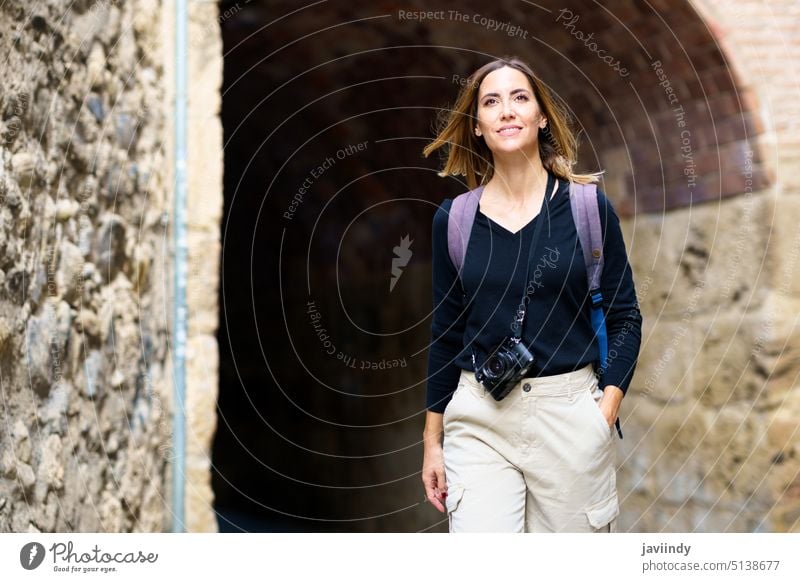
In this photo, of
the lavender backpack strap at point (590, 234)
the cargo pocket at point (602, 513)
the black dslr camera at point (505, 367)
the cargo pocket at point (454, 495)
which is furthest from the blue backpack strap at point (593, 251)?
the cargo pocket at point (454, 495)

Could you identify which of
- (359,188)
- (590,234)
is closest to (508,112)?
(590,234)

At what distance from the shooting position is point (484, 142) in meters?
2.19

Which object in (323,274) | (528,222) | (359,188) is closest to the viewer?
(528,222)

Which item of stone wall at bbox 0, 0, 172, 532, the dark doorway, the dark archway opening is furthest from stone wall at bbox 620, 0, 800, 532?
stone wall at bbox 0, 0, 172, 532

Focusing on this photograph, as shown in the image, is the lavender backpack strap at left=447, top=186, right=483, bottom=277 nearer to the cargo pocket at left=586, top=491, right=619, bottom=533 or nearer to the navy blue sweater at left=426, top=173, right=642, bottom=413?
the navy blue sweater at left=426, top=173, right=642, bottom=413

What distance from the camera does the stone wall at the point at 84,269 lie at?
2.21m

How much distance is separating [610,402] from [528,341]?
0.20 m

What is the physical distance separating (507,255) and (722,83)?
4.50 ft

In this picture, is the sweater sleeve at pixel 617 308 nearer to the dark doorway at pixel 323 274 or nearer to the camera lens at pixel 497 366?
the camera lens at pixel 497 366

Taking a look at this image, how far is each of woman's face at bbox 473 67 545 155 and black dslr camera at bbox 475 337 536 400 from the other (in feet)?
1.33

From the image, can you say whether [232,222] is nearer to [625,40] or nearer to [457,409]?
[625,40]

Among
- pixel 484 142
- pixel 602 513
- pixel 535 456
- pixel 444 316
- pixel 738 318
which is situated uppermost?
pixel 484 142

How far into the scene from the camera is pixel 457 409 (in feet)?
6.54

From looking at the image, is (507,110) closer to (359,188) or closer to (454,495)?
(454,495)
